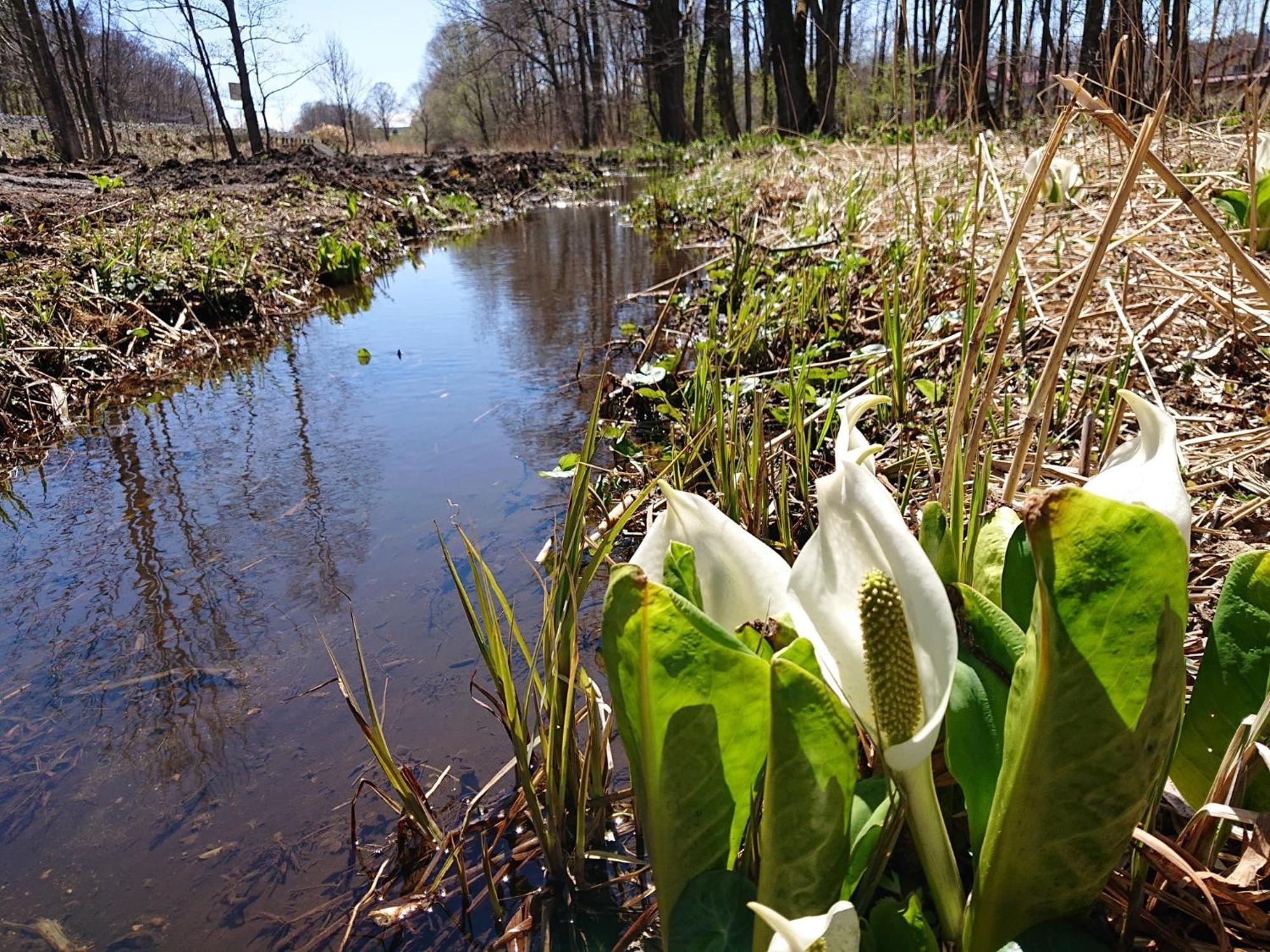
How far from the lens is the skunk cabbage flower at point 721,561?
82 cm

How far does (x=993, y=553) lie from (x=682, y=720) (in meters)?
0.44

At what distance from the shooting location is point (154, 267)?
15.1 feet

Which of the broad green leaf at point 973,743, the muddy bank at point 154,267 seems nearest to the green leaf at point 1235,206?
the broad green leaf at point 973,743

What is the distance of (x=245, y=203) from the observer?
7.65 metres

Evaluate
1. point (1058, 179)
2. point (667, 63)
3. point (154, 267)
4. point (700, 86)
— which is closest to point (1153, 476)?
point (1058, 179)

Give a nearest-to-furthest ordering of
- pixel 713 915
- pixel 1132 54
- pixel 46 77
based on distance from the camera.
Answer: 1. pixel 713 915
2. pixel 1132 54
3. pixel 46 77

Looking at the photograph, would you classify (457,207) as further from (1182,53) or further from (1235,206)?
(1235,206)

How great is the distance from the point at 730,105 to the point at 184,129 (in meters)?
24.8

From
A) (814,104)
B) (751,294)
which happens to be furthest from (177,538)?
(814,104)

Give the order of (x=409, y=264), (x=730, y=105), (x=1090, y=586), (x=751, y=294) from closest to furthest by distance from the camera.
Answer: (x=1090, y=586) < (x=751, y=294) < (x=409, y=264) < (x=730, y=105)

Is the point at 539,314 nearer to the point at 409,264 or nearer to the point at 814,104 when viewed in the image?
the point at 409,264

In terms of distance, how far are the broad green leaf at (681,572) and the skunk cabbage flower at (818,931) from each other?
11.4 inches

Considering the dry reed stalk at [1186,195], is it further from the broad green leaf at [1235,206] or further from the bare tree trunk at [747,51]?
the bare tree trunk at [747,51]

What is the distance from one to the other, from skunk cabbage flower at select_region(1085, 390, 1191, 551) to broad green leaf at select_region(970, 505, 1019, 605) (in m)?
0.25
